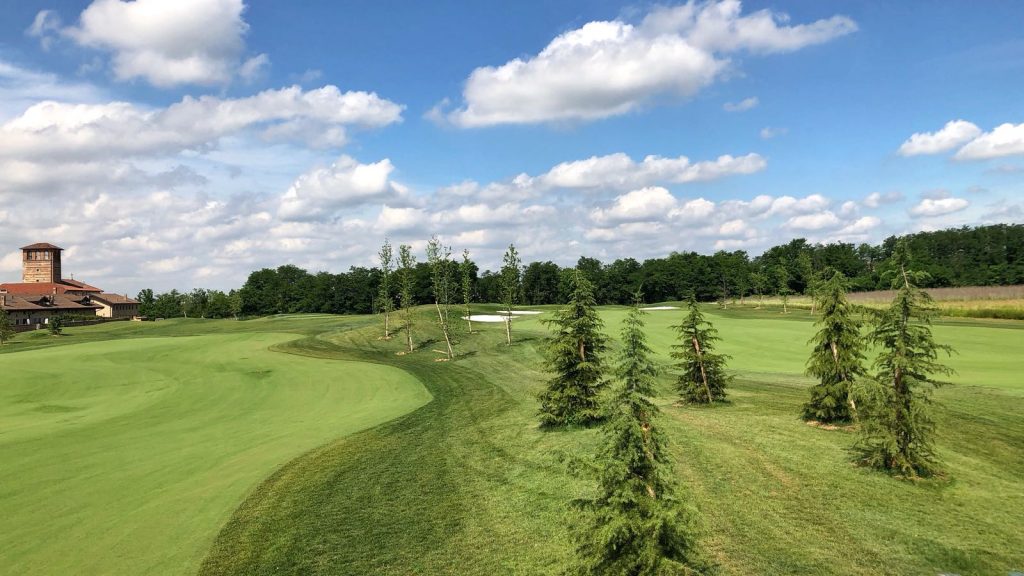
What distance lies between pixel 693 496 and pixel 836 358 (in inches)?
378

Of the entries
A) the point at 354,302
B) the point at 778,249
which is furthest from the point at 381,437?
the point at 778,249

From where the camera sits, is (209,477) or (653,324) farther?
(653,324)

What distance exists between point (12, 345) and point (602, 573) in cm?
8746

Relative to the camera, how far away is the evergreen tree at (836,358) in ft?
62.1

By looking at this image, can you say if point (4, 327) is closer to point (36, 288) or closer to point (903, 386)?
point (36, 288)

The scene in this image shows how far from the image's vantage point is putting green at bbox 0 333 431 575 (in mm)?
12555

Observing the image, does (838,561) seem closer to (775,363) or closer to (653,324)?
(775,363)

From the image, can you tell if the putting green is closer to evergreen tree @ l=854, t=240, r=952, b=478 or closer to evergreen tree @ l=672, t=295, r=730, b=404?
evergreen tree @ l=672, t=295, r=730, b=404

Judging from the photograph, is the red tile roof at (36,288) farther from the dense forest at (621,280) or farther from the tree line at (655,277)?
the tree line at (655,277)

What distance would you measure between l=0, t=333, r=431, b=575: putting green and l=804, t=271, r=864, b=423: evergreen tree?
57.7 feet

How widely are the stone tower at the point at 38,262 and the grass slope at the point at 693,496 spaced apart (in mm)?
175537

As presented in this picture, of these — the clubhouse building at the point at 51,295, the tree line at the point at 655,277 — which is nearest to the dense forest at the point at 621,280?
the tree line at the point at 655,277

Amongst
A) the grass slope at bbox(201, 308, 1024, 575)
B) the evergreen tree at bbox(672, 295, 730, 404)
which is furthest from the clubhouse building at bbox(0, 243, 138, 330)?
the evergreen tree at bbox(672, 295, 730, 404)

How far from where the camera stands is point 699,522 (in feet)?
37.6
